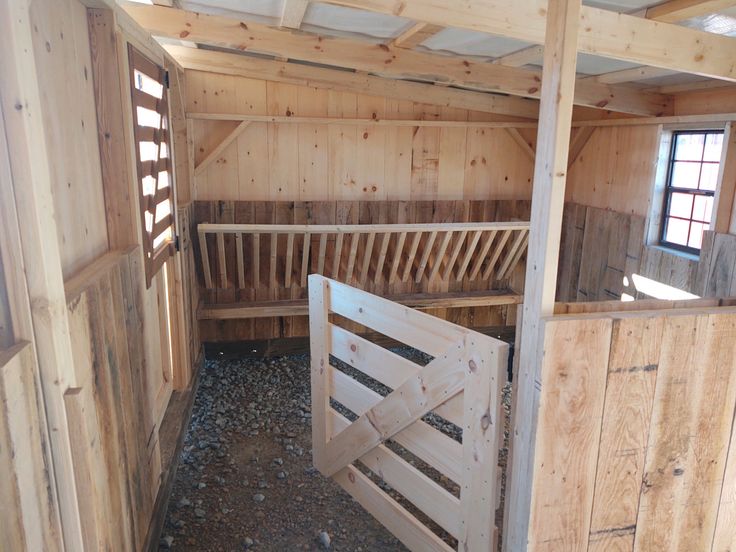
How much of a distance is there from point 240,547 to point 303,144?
Result: 2.93m

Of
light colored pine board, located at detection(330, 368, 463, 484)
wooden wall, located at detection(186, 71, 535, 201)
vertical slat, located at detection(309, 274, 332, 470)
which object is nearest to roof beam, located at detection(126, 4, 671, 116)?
wooden wall, located at detection(186, 71, 535, 201)

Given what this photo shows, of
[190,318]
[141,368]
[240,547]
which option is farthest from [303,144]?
[240,547]

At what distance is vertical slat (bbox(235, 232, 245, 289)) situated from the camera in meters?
3.77

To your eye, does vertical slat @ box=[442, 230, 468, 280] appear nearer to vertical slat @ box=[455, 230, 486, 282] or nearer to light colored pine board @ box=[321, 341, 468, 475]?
vertical slat @ box=[455, 230, 486, 282]

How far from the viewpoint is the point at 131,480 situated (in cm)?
190

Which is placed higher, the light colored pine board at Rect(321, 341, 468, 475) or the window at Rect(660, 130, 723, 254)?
the window at Rect(660, 130, 723, 254)

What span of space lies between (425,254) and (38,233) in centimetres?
332

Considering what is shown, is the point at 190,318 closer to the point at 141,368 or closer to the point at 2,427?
the point at 141,368

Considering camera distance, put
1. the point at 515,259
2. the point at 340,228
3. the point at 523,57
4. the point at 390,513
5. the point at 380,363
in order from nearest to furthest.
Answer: the point at 380,363
the point at 390,513
the point at 523,57
the point at 340,228
the point at 515,259

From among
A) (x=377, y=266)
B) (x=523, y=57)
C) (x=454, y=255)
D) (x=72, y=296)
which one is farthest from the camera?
(x=377, y=266)

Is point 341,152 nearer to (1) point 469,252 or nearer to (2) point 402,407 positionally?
(1) point 469,252

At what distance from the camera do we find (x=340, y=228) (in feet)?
12.4

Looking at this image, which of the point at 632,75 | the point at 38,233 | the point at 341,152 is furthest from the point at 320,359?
the point at 632,75

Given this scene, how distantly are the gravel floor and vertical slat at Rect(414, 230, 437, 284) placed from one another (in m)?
1.27
